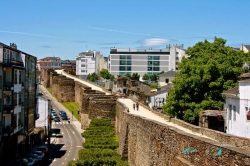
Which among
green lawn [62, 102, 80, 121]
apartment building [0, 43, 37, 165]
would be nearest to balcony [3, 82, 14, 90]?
apartment building [0, 43, 37, 165]

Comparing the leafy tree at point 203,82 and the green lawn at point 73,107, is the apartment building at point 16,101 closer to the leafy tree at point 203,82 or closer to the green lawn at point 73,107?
the leafy tree at point 203,82

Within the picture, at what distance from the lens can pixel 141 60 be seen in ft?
494

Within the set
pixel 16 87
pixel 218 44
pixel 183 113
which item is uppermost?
pixel 218 44

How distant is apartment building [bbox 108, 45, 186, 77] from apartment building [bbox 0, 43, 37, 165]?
98.4 m

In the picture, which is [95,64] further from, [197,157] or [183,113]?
[197,157]

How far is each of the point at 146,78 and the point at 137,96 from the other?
7107 cm

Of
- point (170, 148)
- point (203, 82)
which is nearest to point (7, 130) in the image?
point (203, 82)

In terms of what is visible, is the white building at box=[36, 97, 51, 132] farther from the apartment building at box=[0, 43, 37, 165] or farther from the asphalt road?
the apartment building at box=[0, 43, 37, 165]

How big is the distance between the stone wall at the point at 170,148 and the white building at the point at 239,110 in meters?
6.54

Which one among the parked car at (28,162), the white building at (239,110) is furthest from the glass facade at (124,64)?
the white building at (239,110)

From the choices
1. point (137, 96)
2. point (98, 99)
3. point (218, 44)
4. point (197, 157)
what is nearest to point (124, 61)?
point (137, 96)

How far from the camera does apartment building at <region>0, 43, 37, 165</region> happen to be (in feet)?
130

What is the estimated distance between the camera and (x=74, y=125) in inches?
2731

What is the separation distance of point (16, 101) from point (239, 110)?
2488 centimetres
